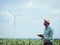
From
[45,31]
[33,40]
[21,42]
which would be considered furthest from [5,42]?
[45,31]

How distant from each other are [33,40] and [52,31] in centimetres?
28

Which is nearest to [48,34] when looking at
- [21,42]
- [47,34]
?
[47,34]

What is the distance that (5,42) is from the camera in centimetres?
233

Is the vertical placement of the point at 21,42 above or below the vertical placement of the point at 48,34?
below

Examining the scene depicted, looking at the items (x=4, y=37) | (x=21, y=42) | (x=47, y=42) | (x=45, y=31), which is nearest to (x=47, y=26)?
(x=45, y=31)

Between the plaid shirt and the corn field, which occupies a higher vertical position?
the plaid shirt

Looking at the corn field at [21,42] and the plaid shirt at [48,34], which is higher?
the plaid shirt at [48,34]

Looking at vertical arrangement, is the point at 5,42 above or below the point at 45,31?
below

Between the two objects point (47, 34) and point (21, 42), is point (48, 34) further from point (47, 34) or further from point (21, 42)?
point (21, 42)

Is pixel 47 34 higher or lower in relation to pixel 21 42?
higher

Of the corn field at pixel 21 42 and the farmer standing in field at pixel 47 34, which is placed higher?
the farmer standing in field at pixel 47 34

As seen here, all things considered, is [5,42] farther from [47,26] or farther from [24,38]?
[47,26]

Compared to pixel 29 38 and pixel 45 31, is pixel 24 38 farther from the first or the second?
pixel 45 31

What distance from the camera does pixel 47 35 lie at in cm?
222
